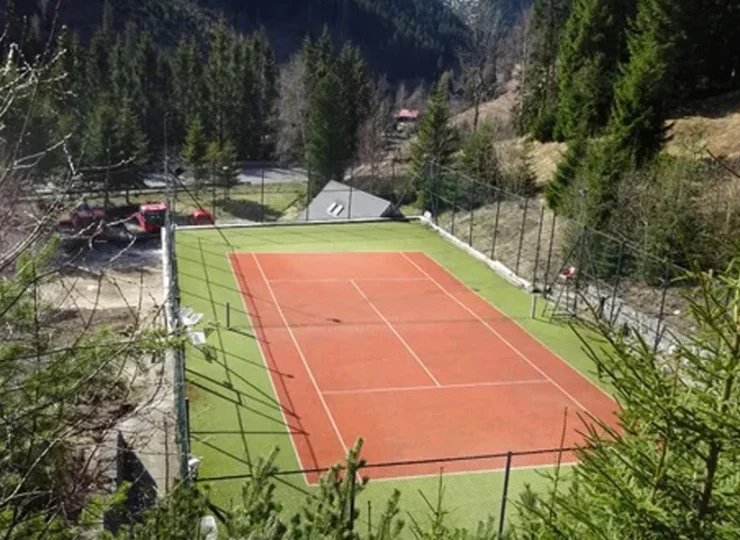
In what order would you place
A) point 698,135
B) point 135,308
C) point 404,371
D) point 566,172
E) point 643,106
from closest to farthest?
point 404,371, point 135,308, point 698,135, point 643,106, point 566,172

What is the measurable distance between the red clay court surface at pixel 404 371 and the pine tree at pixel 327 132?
68.8ft

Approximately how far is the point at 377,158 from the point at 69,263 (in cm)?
4419

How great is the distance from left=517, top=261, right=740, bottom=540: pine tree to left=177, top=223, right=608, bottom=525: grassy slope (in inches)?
283

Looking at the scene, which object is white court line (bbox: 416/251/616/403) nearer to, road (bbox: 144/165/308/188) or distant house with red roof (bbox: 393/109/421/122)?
road (bbox: 144/165/308/188)

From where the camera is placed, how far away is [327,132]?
141ft

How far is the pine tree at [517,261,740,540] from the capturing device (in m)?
3.25

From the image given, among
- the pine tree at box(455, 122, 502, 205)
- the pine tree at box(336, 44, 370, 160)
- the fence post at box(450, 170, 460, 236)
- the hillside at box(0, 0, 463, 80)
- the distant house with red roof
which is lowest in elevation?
the fence post at box(450, 170, 460, 236)

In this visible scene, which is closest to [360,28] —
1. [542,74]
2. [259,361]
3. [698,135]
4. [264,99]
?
[264,99]

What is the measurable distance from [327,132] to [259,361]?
29.0m

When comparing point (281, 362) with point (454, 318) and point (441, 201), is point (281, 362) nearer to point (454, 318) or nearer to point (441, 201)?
point (454, 318)

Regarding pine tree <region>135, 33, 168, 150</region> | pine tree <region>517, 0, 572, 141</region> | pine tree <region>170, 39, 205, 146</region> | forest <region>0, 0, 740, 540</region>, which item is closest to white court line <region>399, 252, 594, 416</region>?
forest <region>0, 0, 740, 540</region>

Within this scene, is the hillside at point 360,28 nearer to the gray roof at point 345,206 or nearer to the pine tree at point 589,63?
the pine tree at point 589,63

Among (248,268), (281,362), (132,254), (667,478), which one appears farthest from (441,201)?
(667,478)

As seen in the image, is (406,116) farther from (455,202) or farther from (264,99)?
(455,202)
